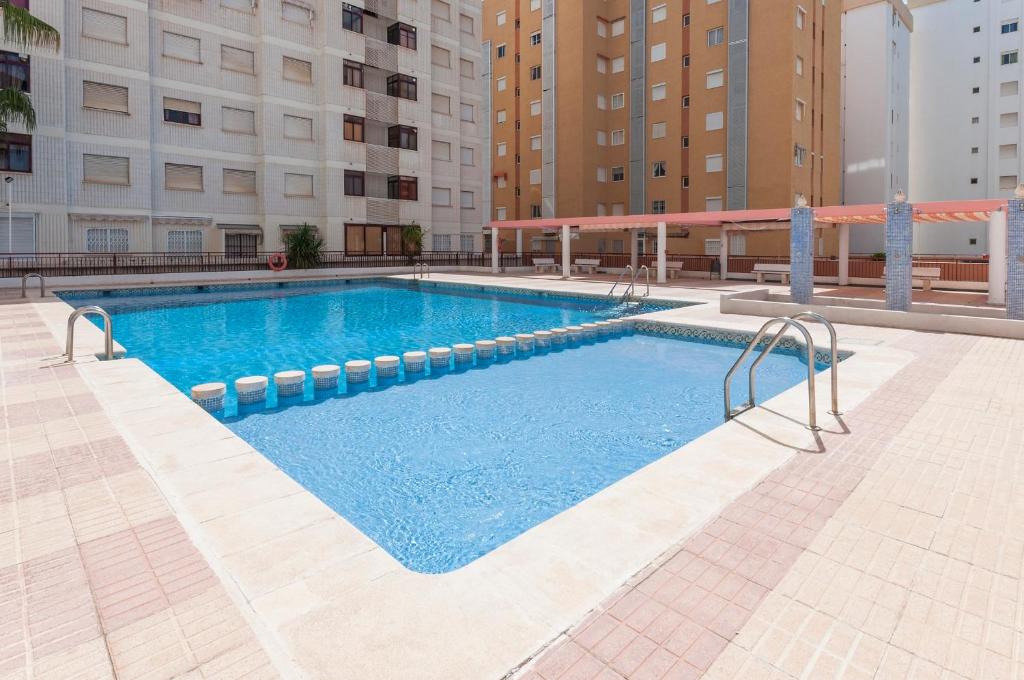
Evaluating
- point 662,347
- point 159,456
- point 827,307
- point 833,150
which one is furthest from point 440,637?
point 833,150

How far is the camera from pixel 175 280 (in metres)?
25.2

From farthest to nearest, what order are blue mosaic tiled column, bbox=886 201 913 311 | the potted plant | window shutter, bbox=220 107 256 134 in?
window shutter, bbox=220 107 256 134
the potted plant
blue mosaic tiled column, bbox=886 201 913 311

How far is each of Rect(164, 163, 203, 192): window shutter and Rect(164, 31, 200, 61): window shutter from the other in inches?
212

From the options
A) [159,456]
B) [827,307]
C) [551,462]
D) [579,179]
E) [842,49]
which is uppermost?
[842,49]

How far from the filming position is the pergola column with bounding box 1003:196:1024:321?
37.8 feet

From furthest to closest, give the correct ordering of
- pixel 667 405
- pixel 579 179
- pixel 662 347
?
pixel 579 179
pixel 662 347
pixel 667 405

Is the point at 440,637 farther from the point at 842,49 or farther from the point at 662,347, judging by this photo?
the point at 842,49

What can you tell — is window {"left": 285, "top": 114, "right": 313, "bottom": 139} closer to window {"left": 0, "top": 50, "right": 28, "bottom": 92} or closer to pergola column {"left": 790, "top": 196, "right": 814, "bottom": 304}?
window {"left": 0, "top": 50, "right": 28, "bottom": 92}

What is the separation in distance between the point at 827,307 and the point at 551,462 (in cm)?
1033

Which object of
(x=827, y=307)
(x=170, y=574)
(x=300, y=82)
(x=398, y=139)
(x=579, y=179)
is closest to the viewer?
(x=170, y=574)

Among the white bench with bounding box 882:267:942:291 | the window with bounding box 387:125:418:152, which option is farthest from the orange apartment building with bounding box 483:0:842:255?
the white bench with bounding box 882:267:942:291

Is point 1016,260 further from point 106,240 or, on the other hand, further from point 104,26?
point 104,26

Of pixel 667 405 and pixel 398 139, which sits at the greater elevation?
pixel 398 139

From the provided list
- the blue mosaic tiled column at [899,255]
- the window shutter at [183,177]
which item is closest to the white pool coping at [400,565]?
the blue mosaic tiled column at [899,255]
